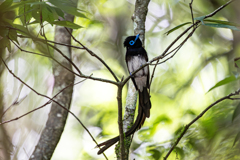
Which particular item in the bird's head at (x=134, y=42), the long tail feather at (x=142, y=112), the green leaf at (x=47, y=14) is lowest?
the long tail feather at (x=142, y=112)

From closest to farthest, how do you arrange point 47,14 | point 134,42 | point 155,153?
point 47,14 < point 134,42 < point 155,153

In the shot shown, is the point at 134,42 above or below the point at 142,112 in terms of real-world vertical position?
above

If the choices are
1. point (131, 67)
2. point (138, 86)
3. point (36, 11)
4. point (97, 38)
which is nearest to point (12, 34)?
point (36, 11)

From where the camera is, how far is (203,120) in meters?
2.29

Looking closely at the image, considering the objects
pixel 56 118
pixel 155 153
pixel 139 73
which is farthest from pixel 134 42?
pixel 155 153

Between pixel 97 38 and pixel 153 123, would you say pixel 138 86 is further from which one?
pixel 97 38

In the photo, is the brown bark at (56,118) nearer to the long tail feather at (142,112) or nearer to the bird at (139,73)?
the bird at (139,73)

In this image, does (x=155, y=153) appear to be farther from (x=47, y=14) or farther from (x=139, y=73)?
(x=47, y=14)

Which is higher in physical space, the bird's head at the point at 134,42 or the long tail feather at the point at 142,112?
the bird's head at the point at 134,42

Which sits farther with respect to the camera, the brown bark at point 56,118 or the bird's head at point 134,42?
the brown bark at point 56,118

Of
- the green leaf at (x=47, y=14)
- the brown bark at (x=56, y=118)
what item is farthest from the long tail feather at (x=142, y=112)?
the brown bark at (x=56, y=118)


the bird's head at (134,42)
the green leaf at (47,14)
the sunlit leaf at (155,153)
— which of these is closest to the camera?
the green leaf at (47,14)

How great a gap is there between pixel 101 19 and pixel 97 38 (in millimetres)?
287

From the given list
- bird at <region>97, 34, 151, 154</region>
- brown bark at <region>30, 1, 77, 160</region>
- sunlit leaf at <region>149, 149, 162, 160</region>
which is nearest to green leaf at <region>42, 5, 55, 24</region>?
bird at <region>97, 34, 151, 154</region>
